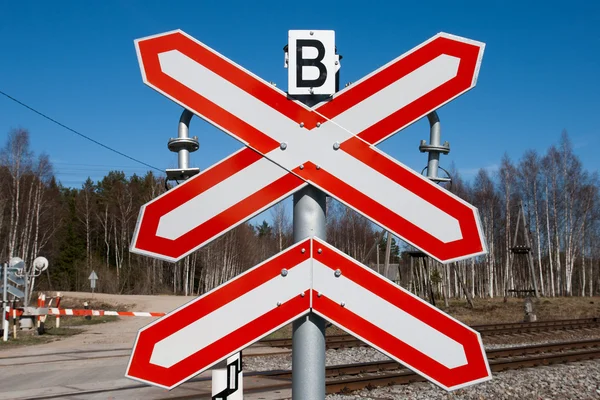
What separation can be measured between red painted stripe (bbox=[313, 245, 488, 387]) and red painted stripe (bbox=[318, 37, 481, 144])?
36 cm

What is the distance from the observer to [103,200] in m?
62.1

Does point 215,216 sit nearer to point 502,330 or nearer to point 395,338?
point 395,338

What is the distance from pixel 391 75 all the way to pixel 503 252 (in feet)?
182

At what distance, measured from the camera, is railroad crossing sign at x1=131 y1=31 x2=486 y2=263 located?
1.53 m

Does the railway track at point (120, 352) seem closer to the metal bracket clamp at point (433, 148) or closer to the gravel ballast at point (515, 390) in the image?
the gravel ballast at point (515, 390)

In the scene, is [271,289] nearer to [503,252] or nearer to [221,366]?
[221,366]

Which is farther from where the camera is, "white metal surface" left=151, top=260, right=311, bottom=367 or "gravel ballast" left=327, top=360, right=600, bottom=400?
"gravel ballast" left=327, top=360, right=600, bottom=400

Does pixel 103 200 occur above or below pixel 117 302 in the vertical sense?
above

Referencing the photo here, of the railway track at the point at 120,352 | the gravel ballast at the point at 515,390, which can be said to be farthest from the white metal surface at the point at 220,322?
the railway track at the point at 120,352

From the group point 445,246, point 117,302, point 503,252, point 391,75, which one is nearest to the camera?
point 445,246

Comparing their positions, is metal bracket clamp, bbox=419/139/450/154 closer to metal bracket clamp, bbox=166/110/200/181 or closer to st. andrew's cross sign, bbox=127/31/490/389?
st. andrew's cross sign, bbox=127/31/490/389

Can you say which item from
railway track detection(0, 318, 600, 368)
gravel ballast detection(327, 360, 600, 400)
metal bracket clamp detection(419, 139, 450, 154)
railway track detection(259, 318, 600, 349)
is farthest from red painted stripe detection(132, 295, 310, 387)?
railway track detection(259, 318, 600, 349)

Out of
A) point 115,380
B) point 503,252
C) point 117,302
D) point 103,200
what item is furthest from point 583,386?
point 103,200

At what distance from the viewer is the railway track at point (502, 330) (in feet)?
48.1
